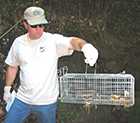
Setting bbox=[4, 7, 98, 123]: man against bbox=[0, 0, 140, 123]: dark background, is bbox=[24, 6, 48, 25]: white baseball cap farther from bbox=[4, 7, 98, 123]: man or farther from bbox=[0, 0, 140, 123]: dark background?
bbox=[0, 0, 140, 123]: dark background

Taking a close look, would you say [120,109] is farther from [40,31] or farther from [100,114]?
[40,31]

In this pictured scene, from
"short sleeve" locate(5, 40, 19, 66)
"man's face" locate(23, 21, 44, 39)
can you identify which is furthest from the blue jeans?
"man's face" locate(23, 21, 44, 39)

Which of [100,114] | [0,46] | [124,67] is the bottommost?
[100,114]

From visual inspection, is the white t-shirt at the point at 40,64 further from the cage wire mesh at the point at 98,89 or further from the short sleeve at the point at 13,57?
the cage wire mesh at the point at 98,89

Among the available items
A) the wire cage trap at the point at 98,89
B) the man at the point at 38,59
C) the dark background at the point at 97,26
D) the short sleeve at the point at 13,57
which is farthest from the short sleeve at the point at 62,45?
the dark background at the point at 97,26

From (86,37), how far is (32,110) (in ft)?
9.40

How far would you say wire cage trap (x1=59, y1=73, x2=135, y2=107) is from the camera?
17.4 ft

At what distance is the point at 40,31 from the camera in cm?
398

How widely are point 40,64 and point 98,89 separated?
5.68 feet

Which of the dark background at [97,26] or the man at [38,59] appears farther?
the dark background at [97,26]

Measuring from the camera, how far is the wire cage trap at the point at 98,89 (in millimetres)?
5297

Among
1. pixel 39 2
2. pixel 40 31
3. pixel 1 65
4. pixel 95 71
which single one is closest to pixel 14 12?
pixel 39 2

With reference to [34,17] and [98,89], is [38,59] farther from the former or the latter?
[98,89]

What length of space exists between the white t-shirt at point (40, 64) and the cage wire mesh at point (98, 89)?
1366 mm
